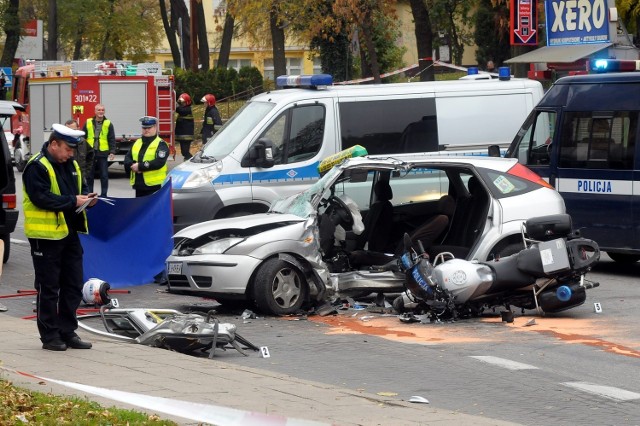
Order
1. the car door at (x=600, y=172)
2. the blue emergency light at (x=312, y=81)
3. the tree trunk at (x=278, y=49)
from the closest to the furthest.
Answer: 1. the car door at (x=600, y=172)
2. the blue emergency light at (x=312, y=81)
3. the tree trunk at (x=278, y=49)

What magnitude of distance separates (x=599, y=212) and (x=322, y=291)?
4.49 meters

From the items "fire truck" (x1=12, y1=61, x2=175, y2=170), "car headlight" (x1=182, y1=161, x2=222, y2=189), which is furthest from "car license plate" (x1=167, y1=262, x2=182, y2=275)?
"fire truck" (x1=12, y1=61, x2=175, y2=170)

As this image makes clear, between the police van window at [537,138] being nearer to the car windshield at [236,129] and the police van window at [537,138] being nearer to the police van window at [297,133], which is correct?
the police van window at [297,133]

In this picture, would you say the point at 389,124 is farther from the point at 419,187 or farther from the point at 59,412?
the point at 59,412

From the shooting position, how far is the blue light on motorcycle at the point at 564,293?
11430mm

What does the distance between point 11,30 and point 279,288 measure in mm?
41153

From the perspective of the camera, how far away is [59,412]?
673 cm

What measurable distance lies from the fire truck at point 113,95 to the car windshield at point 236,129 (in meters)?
15.0

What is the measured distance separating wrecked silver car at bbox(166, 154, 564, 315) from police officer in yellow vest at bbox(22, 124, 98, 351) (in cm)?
231

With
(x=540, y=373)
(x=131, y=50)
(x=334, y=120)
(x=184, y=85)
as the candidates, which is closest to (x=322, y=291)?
A: (x=540, y=373)

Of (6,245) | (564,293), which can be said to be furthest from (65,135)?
(6,245)

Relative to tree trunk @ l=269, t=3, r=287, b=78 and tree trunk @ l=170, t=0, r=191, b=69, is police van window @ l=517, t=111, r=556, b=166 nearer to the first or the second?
tree trunk @ l=269, t=3, r=287, b=78

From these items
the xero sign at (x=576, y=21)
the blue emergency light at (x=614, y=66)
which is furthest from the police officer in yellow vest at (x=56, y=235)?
the xero sign at (x=576, y=21)

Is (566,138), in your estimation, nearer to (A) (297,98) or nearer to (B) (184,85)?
(A) (297,98)
